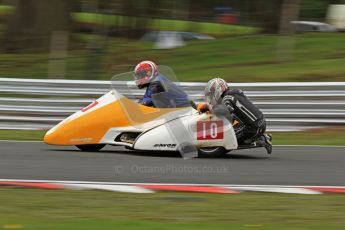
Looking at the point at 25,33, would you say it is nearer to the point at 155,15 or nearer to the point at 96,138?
the point at 155,15

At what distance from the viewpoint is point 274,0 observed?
2517cm

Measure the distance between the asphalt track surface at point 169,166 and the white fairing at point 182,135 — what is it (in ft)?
0.62

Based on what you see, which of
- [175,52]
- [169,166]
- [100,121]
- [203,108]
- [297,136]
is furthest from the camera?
[175,52]

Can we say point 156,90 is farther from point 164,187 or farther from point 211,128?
point 164,187

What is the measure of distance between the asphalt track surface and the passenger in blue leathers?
0.73m

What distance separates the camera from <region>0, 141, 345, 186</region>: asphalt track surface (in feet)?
28.6

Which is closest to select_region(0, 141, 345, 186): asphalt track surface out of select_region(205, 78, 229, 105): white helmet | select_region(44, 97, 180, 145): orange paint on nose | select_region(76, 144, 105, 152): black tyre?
select_region(76, 144, 105, 152): black tyre

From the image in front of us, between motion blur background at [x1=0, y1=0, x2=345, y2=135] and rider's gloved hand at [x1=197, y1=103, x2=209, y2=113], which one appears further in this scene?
motion blur background at [x1=0, y1=0, x2=345, y2=135]

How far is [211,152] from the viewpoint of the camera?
10.4 meters

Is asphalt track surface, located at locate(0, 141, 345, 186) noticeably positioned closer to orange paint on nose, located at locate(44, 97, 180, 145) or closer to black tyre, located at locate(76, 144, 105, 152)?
black tyre, located at locate(76, 144, 105, 152)

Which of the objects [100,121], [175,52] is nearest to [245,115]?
[100,121]

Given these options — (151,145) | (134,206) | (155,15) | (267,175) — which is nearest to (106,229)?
(134,206)

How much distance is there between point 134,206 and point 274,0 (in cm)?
1898

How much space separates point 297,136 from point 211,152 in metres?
3.35
